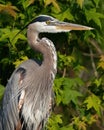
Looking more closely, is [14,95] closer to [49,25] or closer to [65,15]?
[49,25]

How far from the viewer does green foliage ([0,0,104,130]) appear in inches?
185

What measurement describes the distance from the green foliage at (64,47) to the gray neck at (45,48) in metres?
0.38

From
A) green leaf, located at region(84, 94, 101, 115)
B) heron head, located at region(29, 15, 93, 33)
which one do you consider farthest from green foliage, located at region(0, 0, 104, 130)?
heron head, located at region(29, 15, 93, 33)

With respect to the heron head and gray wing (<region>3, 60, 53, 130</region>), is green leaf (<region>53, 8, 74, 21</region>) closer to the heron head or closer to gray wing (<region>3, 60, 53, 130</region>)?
the heron head

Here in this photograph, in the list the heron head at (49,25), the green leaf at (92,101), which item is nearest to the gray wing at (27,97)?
the heron head at (49,25)

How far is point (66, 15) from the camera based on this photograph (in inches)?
187

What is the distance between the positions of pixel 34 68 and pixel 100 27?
36.3 inches

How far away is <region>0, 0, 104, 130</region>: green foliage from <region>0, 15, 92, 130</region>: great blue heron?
0.38m

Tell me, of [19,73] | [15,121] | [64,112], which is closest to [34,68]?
[19,73]

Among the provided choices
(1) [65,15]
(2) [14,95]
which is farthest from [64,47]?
(2) [14,95]

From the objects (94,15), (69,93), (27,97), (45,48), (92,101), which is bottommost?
(92,101)

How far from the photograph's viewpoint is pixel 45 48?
13.5 feet

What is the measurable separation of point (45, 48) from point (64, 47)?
103 cm

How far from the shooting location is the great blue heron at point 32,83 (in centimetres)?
411
